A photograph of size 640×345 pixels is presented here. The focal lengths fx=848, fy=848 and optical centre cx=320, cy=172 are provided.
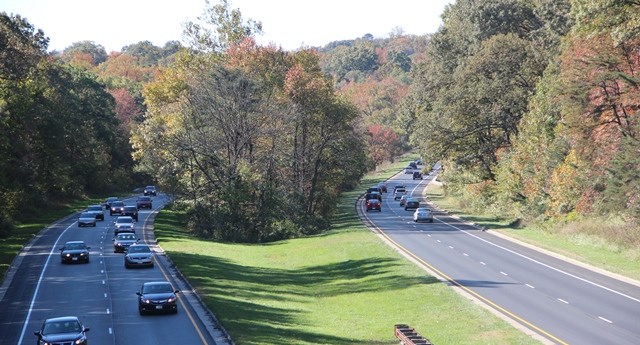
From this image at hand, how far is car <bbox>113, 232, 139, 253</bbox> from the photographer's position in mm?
56312

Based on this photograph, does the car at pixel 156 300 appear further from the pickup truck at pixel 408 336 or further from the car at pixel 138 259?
the car at pixel 138 259

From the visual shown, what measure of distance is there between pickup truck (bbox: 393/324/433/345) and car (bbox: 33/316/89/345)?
9.87m

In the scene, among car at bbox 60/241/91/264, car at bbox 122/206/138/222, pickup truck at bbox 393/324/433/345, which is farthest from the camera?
car at bbox 122/206/138/222

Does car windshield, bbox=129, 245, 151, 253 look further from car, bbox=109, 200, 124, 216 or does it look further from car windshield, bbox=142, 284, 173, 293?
car, bbox=109, 200, 124, 216

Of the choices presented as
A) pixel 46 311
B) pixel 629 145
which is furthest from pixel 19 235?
pixel 629 145

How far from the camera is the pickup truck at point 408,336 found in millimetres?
24934

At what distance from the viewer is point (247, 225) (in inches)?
2766

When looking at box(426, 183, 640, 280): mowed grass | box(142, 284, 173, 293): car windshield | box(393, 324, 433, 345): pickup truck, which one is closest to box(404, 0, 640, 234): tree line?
box(426, 183, 640, 280): mowed grass

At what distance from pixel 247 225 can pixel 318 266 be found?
19.1 m

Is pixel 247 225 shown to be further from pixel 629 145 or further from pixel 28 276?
pixel 629 145

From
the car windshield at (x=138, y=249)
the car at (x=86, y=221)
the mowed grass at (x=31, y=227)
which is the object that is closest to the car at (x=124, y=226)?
the mowed grass at (x=31, y=227)

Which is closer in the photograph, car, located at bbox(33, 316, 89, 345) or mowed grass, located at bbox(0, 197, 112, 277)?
car, located at bbox(33, 316, 89, 345)

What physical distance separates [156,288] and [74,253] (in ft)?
57.3

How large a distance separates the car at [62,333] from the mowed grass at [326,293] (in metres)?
5.02
